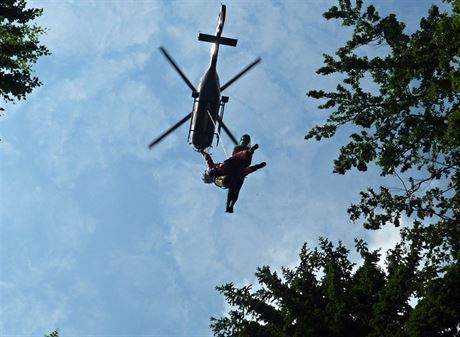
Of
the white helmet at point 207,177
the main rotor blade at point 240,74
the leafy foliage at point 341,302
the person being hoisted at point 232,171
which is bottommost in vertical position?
the leafy foliage at point 341,302

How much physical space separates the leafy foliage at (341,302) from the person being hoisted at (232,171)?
3909 mm

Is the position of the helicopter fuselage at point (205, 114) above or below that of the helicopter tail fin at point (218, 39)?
below

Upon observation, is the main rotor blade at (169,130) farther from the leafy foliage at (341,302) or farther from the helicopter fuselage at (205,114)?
the leafy foliage at (341,302)

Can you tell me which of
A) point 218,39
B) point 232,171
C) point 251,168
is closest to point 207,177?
point 232,171

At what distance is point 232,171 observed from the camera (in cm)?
1564

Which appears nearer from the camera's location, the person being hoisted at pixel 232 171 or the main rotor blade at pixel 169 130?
the person being hoisted at pixel 232 171

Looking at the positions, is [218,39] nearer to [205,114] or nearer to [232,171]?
[205,114]

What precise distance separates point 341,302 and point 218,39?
10.8 metres

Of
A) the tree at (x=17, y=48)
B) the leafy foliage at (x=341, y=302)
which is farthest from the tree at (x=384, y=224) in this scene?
the tree at (x=17, y=48)

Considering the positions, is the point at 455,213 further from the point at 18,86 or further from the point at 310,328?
the point at 18,86

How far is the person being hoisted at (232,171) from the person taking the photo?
599 inches

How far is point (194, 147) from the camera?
18891 mm

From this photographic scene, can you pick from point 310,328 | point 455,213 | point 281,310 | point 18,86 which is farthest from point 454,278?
point 18,86

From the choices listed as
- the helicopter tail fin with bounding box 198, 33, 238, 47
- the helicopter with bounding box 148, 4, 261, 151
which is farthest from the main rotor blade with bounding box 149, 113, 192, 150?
the helicopter tail fin with bounding box 198, 33, 238, 47
